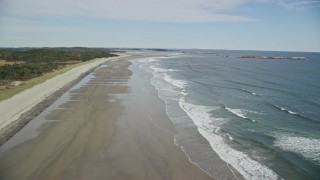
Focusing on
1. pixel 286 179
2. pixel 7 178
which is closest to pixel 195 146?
pixel 286 179

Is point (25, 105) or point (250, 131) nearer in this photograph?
point (250, 131)

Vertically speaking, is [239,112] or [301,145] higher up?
[301,145]

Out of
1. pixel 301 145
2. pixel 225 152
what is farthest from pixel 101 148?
pixel 301 145

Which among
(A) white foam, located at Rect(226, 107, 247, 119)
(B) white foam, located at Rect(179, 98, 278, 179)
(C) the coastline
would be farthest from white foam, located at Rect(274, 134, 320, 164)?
(C) the coastline

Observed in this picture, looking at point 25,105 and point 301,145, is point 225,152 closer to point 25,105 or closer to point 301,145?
point 301,145

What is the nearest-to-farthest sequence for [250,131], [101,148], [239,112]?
[101,148], [250,131], [239,112]
